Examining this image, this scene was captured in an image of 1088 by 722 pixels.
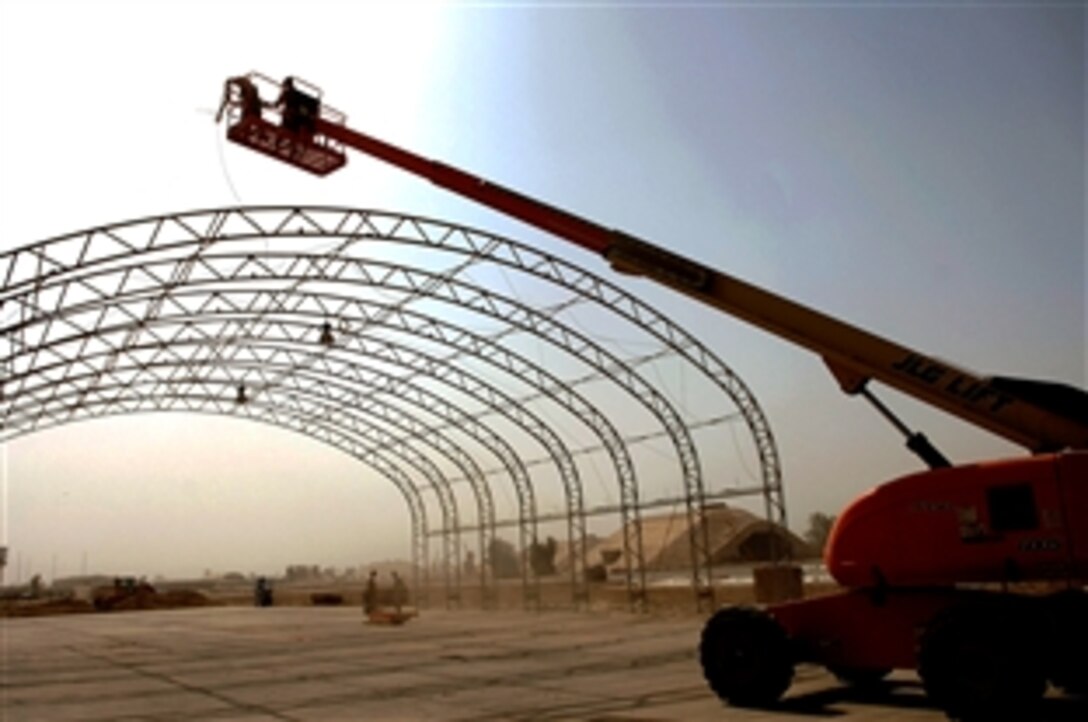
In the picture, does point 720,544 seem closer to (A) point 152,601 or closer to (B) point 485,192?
(A) point 152,601

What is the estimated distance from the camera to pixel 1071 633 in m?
10.9

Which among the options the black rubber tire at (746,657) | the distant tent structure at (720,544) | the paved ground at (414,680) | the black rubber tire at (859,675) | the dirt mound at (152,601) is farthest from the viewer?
the distant tent structure at (720,544)

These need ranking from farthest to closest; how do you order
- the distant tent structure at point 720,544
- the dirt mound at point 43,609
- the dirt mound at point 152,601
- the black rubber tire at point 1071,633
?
1. the distant tent structure at point 720,544
2. the dirt mound at point 152,601
3. the dirt mound at point 43,609
4. the black rubber tire at point 1071,633

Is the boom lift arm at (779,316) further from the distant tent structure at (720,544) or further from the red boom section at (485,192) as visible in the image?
the distant tent structure at (720,544)

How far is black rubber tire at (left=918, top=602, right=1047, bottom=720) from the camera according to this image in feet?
31.9

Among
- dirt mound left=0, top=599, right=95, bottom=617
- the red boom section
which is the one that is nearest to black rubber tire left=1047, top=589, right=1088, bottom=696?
the red boom section

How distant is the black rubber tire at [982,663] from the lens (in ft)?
31.9

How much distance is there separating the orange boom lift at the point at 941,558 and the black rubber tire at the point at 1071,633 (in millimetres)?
18

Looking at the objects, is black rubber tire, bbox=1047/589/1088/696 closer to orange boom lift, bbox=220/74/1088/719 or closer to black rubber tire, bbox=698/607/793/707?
orange boom lift, bbox=220/74/1088/719

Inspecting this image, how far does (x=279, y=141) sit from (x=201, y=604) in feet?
186

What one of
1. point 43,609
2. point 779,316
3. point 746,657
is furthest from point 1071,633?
point 43,609

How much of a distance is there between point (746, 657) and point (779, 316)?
4.92 meters

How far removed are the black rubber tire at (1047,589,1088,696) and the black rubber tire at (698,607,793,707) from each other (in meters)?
3.34

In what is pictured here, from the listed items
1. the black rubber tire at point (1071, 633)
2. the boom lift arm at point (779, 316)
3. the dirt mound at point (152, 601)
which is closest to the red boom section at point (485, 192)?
the boom lift arm at point (779, 316)
